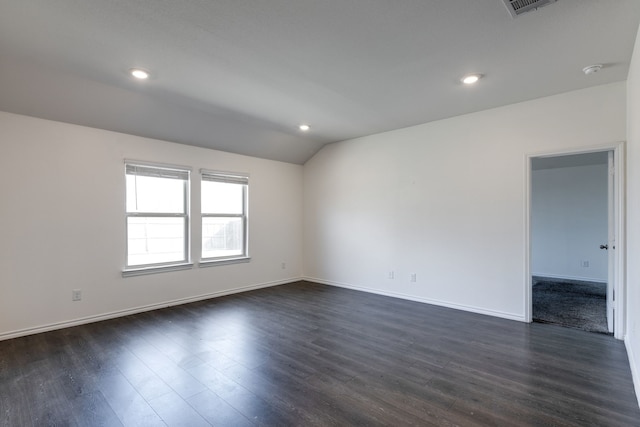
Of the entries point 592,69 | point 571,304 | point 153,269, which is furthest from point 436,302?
point 153,269

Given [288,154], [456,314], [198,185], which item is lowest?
[456,314]

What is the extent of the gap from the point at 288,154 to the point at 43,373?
4.39 m

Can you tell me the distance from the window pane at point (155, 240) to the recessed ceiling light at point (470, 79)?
4.09 metres

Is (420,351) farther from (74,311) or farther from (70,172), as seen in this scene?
(70,172)

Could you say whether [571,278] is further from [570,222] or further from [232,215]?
[232,215]

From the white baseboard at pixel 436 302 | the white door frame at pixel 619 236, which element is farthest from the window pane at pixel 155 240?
the white door frame at pixel 619 236

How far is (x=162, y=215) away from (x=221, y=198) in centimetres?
99

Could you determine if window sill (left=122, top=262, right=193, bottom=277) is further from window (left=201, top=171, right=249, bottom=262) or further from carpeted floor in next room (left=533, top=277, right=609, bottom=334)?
carpeted floor in next room (left=533, top=277, right=609, bottom=334)

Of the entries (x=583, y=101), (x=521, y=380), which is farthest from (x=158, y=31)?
(x=583, y=101)

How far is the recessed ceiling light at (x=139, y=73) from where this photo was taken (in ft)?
9.46

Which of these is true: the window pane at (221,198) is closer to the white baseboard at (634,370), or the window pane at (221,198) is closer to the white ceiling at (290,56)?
the white ceiling at (290,56)

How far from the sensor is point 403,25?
222cm

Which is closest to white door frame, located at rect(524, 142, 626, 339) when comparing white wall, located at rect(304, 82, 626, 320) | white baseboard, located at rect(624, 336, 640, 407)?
white wall, located at rect(304, 82, 626, 320)

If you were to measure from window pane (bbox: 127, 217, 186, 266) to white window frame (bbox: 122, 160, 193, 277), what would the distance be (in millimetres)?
45
